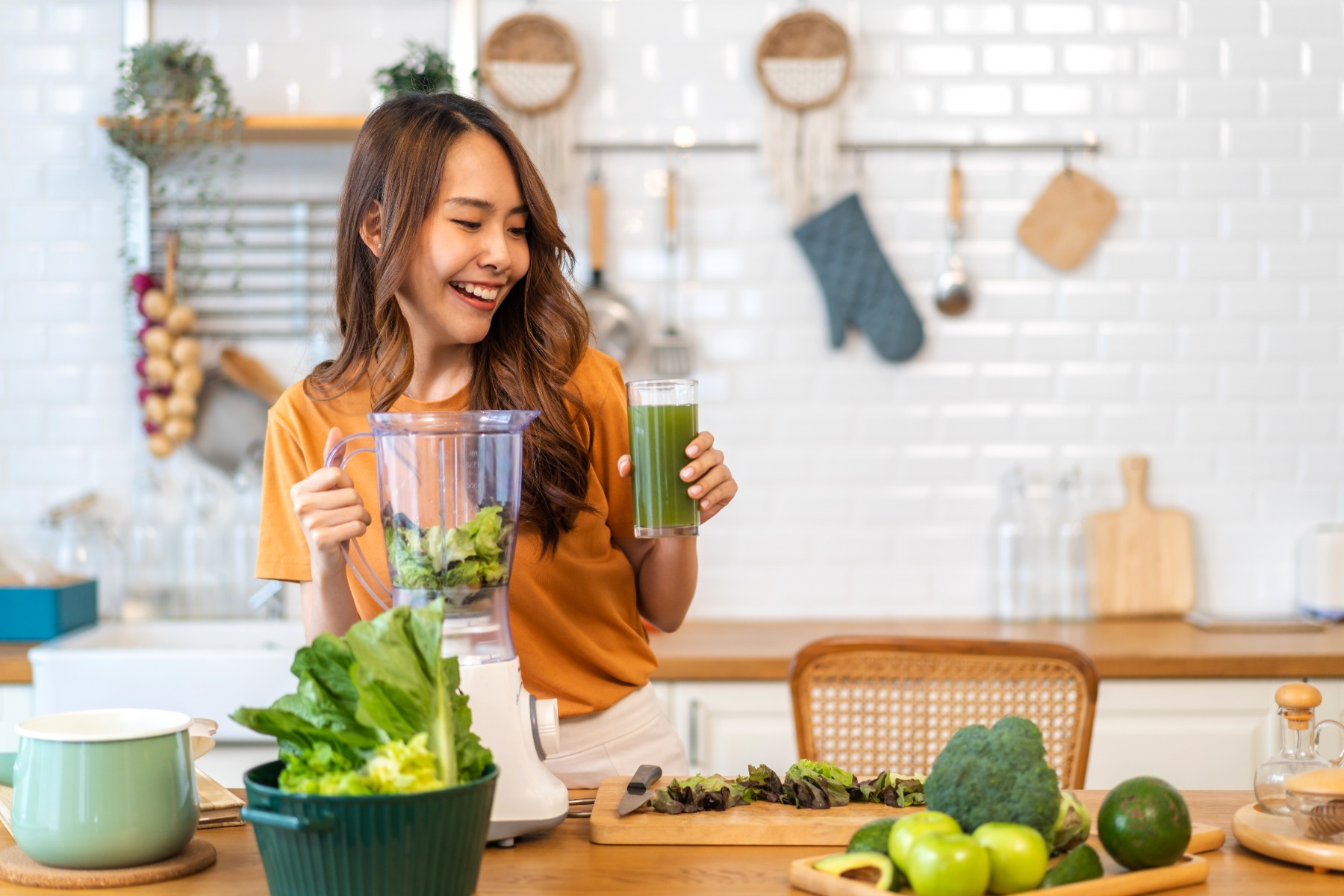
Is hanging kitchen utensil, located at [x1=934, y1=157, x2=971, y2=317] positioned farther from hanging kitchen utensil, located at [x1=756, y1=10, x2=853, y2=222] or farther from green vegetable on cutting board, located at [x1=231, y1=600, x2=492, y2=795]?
green vegetable on cutting board, located at [x1=231, y1=600, x2=492, y2=795]

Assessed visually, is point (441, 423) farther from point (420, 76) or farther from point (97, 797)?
point (420, 76)

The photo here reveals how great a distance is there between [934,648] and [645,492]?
0.66m

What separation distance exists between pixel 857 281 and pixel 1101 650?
108 centimetres

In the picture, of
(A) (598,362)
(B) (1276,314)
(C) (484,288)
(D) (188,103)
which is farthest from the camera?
(B) (1276,314)

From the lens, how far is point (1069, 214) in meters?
3.22

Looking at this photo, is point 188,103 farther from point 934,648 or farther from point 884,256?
point 934,648

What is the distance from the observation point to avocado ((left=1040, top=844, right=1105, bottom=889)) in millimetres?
1075

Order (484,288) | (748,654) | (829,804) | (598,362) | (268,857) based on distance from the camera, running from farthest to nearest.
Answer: (748,654) → (598,362) → (484,288) → (829,804) → (268,857)

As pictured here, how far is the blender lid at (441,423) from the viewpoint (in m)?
1.20

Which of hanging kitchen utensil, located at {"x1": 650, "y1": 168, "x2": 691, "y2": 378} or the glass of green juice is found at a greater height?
hanging kitchen utensil, located at {"x1": 650, "y1": 168, "x2": 691, "y2": 378}

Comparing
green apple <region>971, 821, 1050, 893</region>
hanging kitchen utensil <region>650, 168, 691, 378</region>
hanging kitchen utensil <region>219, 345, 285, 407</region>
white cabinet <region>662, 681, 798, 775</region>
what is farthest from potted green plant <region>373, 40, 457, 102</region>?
green apple <region>971, 821, 1050, 893</region>

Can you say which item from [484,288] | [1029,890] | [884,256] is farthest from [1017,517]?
[1029,890]

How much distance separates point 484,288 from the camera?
1669mm

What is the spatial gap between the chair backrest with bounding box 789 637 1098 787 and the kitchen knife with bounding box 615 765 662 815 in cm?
48
